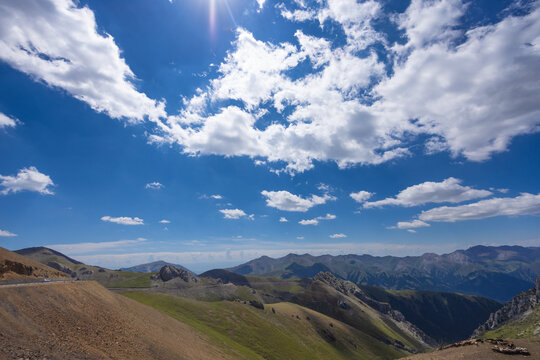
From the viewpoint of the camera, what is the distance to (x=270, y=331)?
122 m

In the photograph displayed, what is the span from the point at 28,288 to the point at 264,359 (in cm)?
7853

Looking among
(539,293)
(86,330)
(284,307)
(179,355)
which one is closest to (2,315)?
(86,330)

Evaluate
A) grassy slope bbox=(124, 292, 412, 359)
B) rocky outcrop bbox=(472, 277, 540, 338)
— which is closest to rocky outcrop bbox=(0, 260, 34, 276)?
grassy slope bbox=(124, 292, 412, 359)

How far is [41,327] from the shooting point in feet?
102

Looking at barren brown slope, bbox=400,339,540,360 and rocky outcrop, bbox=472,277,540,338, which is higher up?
barren brown slope, bbox=400,339,540,360

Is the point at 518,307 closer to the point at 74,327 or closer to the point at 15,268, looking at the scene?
the point at 74,327

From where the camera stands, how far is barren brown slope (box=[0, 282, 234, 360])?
93.1 ft

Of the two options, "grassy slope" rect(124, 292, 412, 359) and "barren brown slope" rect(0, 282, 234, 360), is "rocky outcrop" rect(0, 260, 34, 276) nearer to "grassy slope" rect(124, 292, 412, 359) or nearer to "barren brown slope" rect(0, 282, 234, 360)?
"barren brown slope" rect(0, 282, 234, 360)

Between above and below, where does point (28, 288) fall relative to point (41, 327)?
above

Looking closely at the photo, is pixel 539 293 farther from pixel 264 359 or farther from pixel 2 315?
pixel 2 315

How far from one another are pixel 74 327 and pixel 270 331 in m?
105

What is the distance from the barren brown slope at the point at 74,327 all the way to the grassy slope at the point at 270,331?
3837 cm

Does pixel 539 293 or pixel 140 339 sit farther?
pixel 539 293

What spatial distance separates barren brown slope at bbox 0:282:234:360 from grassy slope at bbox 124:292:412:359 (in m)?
38.4
